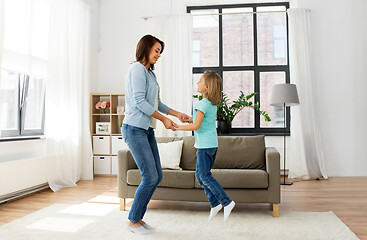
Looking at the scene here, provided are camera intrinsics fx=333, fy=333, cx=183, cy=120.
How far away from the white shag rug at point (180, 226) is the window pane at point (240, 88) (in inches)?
103

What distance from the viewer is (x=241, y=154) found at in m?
3.39

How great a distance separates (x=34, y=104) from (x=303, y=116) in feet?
12.5

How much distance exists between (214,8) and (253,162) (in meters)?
3.26

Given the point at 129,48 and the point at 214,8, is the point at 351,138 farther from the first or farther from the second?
the point at 129,48

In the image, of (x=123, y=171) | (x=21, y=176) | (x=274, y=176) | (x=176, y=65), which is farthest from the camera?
(x=176, y=65)

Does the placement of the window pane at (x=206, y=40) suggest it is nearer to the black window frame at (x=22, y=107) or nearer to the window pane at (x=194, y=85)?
the window pane at (x=194, y=85)

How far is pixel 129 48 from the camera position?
559 centimetres

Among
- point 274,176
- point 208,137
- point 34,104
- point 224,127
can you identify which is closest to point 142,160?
point 208,137

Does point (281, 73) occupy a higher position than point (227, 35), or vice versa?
point (227, 35)

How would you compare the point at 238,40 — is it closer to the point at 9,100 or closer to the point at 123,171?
the point at 123,171

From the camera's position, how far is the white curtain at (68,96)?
423 centimetres

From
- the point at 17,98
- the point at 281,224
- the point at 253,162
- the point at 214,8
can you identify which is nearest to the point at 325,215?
the point at 281,224

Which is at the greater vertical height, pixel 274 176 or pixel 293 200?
pixel 274 176

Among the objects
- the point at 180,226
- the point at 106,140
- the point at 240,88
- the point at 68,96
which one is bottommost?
the point at 180,226
